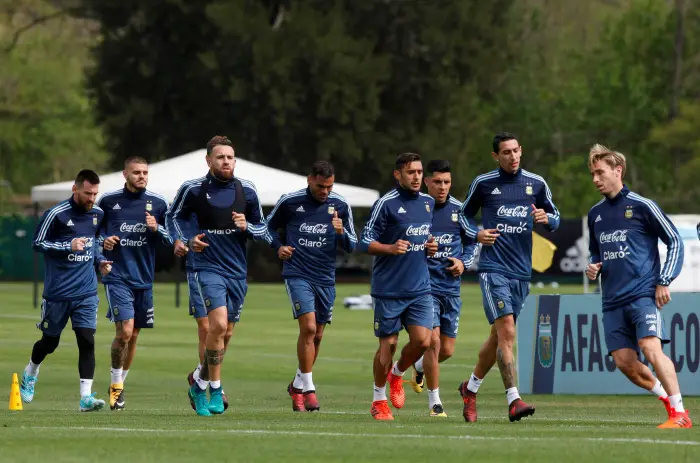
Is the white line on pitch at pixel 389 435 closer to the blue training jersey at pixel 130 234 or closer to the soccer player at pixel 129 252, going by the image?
the soccer player at pixel 129 252

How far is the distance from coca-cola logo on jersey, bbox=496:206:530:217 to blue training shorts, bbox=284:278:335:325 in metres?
2.31

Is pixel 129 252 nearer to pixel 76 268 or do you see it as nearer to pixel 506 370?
pixel 76 268

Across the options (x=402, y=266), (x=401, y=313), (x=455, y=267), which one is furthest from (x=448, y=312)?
(x=402, y=266)

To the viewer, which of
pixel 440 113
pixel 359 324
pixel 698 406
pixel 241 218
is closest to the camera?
pixel 241 218

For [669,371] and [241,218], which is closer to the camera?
[669,371]

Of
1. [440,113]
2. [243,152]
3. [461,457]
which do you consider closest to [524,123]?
[440,113]

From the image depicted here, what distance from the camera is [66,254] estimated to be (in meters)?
16.1

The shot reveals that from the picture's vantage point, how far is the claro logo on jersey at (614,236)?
526 inches

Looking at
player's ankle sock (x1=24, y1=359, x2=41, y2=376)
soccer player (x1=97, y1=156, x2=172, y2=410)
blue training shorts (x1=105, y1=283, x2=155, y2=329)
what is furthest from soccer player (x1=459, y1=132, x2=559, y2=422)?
player's ankle sock (x1=24, y1=359, x2=41, y2=376)

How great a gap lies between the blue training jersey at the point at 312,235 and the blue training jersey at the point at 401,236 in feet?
4.40

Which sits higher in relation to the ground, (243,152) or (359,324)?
(243,152)

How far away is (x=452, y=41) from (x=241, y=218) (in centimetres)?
4337

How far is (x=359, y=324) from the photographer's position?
32.8m

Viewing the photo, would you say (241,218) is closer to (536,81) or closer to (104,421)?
(104,421)
